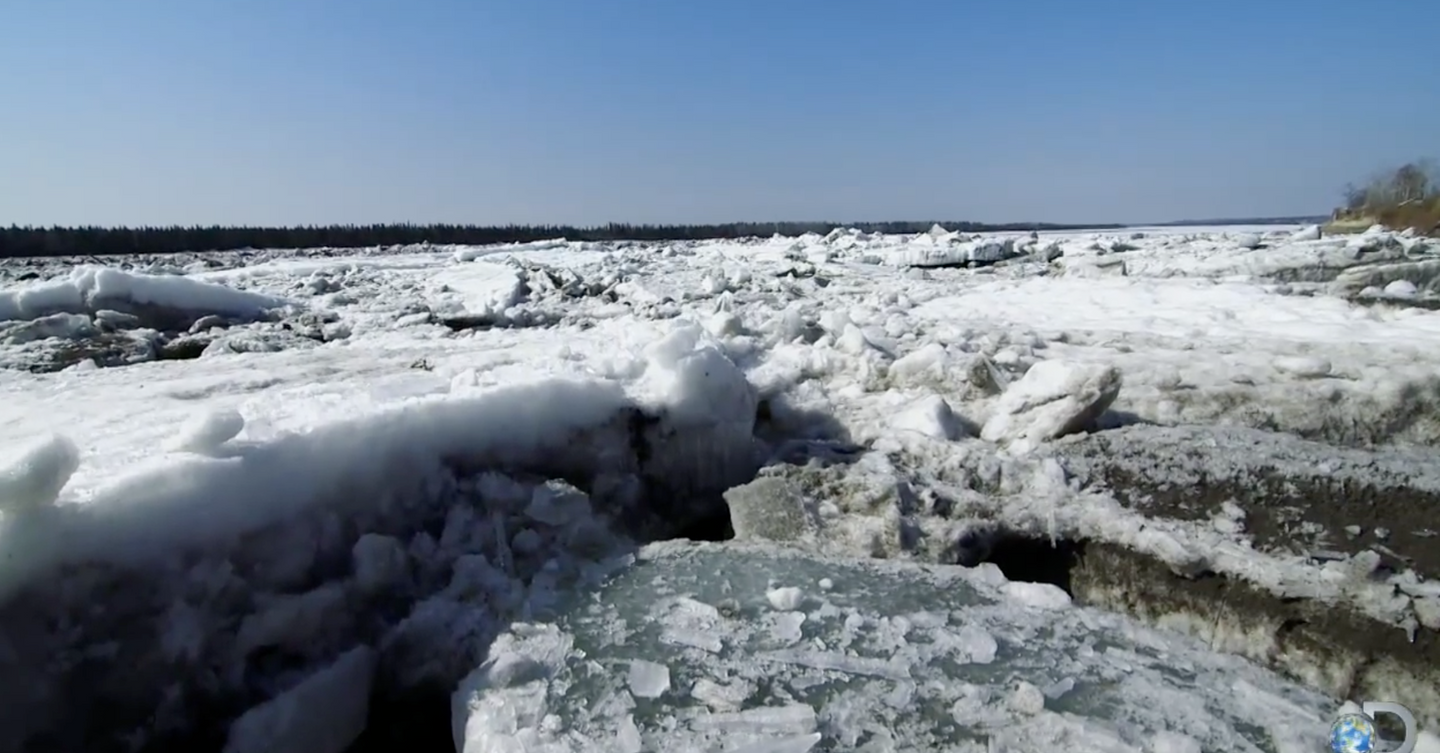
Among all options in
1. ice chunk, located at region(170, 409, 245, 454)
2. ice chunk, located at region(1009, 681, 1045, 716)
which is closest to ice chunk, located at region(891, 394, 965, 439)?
ice chunk, located at region(1009, 681, 1045, 716)

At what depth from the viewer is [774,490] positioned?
2.72 metres

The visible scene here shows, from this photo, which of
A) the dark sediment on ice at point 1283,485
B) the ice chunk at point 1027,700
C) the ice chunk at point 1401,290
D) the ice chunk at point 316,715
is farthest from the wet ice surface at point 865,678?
the ice chunk at point 1401,290

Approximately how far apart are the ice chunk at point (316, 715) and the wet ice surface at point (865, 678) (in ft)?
0.97

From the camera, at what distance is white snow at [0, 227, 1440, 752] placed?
166cm

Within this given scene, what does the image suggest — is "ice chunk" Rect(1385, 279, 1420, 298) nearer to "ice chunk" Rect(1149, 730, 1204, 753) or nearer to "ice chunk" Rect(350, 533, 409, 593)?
"ice chunk" Rect(1149, 730, 1204, 753)

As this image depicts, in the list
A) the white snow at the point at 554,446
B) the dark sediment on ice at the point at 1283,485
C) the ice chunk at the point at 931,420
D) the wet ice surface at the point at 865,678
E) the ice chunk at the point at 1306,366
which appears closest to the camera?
the wet ice surface at the point at 865,678

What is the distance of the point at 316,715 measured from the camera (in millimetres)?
1684

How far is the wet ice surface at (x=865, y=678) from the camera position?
5.09 feet

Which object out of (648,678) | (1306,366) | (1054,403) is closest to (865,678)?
(648,678)

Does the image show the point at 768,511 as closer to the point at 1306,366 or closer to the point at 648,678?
the point at 648,678

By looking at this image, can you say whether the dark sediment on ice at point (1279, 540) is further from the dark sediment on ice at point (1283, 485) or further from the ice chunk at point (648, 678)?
the ice chunk at point (648, 678)

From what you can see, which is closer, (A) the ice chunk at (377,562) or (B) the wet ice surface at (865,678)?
(B) the wet ice surface at (865,678)

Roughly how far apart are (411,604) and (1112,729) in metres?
1.73

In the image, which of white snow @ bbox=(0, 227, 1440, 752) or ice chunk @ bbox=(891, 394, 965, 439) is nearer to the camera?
white snow @ bbox=(0, 227, 1440, 752)
